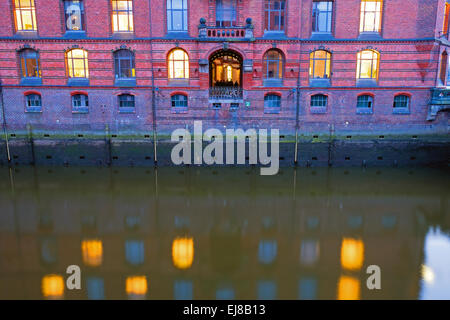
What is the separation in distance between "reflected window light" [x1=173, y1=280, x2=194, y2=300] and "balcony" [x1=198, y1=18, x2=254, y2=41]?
35.3 feet

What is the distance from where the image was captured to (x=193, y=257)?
7566 mm

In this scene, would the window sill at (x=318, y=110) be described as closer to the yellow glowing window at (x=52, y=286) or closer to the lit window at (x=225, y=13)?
the lit window at (x=225, y=13)

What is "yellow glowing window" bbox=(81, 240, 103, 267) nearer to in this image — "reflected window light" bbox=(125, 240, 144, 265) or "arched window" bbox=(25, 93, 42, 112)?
"reflected window light" bbox=(125, 240, 144, 265)

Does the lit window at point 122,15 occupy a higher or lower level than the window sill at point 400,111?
higher

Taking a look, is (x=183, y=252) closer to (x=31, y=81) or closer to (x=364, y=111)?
(x=364, y=111)

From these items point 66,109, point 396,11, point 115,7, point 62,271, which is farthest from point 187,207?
point 396,11

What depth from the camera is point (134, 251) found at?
7855 mm

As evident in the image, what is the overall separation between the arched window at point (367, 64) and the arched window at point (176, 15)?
8167mm

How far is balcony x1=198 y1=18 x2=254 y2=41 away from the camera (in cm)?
1380

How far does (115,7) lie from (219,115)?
678 centimetres

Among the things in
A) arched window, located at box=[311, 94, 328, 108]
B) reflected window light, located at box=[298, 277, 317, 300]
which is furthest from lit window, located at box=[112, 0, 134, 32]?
reflected window light, located at box=[298, 277, 317, 300]

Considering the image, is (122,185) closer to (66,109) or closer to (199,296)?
(66,109)

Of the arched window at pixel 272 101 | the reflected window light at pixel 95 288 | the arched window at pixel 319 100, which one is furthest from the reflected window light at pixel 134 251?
the arched window at pixel 319 100

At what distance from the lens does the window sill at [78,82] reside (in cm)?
1467
